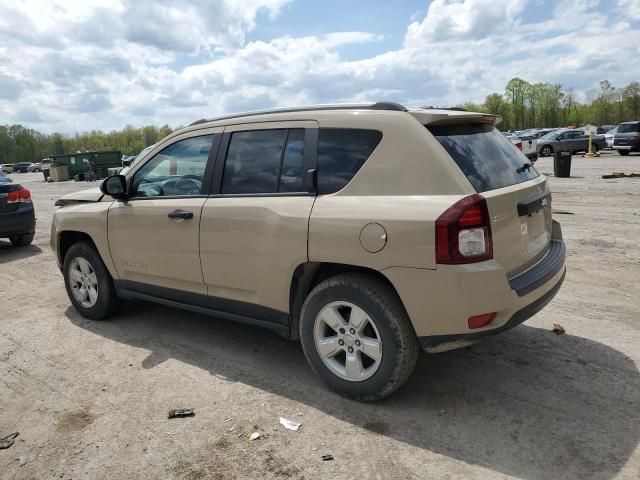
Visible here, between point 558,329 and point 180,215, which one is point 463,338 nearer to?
point 558,329

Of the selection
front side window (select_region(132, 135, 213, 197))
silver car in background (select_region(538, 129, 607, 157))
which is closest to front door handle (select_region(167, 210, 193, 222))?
front side window (select_region(132, 135, 213, 197))

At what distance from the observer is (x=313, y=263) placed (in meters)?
3.44

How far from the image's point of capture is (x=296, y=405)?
3381 mm

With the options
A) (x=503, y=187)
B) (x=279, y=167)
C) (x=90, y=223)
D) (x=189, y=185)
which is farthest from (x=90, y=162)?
(x=503, y=187)

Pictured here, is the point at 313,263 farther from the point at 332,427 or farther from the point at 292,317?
the point at 332,427

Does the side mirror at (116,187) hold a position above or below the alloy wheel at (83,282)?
above

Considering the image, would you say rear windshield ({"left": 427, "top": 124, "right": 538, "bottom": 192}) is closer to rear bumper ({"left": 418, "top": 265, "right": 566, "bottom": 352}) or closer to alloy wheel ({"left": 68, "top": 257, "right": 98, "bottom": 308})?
rear bumper ({"left": 418, "top": 265, "right": 566, "bottom": 352})

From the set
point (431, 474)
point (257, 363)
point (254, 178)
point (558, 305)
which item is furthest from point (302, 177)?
point (558, 305)

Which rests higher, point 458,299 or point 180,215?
point 180,215

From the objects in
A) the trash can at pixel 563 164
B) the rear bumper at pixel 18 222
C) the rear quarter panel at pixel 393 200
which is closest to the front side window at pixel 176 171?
the rear quarter panel at pixel 393 200

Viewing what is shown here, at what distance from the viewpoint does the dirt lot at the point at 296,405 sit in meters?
2.78

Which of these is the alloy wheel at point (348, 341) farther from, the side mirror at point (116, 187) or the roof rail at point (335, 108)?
the side mirror at point (116, 187)

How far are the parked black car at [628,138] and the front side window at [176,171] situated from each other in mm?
27217

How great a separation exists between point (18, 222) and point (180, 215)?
21.3 ft
